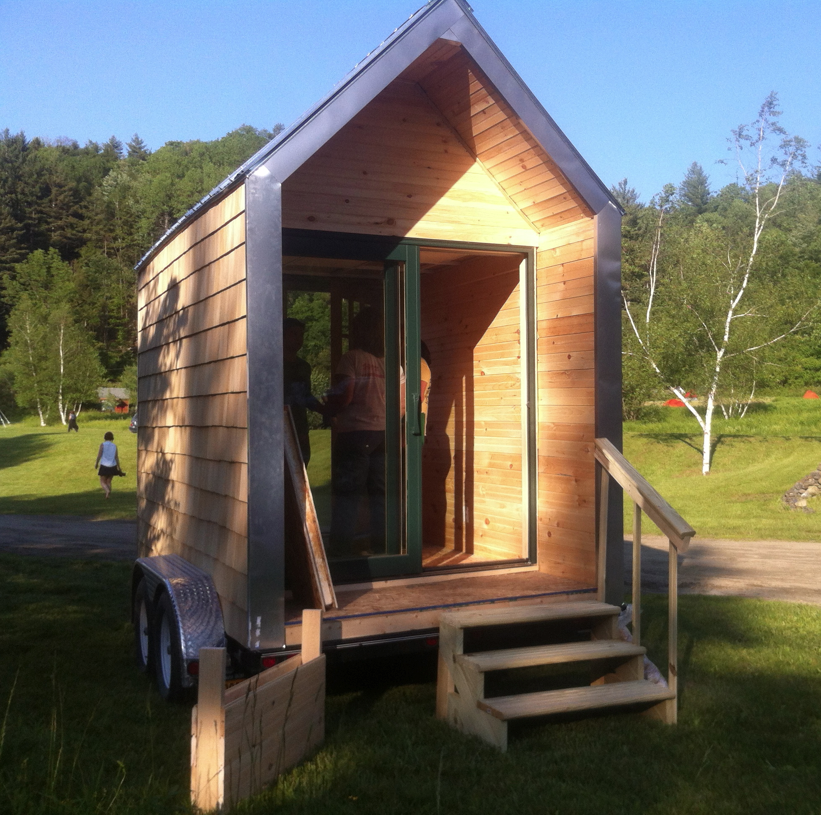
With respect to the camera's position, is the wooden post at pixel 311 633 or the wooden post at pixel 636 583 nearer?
the wooden post at pixel 311 633

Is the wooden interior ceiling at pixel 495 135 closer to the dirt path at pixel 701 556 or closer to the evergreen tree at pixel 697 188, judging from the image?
the dirt path at pixel 701 556

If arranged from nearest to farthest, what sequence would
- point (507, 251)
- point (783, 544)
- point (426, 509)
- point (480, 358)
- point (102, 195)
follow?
point (507, 251) → point (480, 358) → point (426, 509) → point (783, 544) → point (102, 195)

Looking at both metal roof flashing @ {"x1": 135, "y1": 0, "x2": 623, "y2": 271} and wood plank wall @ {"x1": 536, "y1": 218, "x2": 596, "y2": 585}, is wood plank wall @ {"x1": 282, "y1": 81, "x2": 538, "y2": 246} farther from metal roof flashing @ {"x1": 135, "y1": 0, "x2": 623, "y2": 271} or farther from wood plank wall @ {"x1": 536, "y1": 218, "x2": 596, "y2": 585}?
metal roof flashing @ {"x1": 135, "y1": 0, "x2": 623, "y2": 271}

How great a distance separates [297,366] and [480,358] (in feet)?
5.41

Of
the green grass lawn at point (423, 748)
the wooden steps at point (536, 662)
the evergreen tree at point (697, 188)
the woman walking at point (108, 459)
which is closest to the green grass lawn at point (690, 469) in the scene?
the woman walking at point (108, 459)

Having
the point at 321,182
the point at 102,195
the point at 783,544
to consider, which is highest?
the point at 102,195

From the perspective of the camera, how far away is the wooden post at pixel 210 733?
3430 mm

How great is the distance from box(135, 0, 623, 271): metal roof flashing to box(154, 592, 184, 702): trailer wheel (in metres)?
2.34

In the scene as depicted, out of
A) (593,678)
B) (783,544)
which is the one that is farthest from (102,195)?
(593,678)

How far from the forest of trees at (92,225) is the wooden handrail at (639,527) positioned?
58671mm

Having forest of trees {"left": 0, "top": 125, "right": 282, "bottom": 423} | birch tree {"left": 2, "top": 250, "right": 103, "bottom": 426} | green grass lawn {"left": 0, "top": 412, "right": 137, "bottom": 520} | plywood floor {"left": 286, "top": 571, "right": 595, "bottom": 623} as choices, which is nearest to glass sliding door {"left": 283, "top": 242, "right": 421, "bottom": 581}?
plywood floor {"left": 286, "top": 571, "right": 595, "bottom": 623}

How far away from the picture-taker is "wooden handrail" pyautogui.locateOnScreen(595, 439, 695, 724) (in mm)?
4652

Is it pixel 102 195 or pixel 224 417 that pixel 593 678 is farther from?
pixel 102 195

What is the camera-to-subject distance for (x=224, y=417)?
16.5ft
